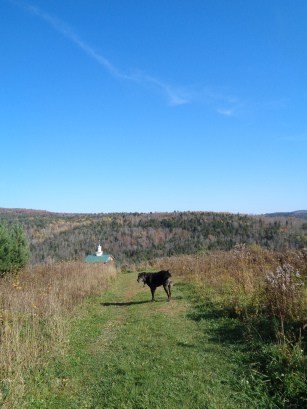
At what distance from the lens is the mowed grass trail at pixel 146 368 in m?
4.76

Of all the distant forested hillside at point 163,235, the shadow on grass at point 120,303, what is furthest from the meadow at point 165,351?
the distant forested hillside at point 163,235

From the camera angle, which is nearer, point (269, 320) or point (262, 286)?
point (269, 320)

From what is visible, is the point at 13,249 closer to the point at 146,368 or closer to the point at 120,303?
the point at 120,303

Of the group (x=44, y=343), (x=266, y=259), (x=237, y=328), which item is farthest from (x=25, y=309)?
(x=266, y=259)

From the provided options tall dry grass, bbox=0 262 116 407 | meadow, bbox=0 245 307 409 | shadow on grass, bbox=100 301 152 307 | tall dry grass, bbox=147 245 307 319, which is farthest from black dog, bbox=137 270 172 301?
tall dry grass, bbox=0 262 116 407

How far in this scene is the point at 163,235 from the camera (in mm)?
78375

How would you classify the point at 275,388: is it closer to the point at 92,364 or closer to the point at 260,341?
the point at 260,341

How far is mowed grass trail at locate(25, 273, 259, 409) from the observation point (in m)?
4.76

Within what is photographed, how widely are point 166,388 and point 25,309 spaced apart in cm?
449

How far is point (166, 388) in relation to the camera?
197 inches

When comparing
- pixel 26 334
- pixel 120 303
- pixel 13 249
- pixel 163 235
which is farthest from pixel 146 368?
pixel 163 235

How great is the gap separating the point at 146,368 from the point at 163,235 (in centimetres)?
7270

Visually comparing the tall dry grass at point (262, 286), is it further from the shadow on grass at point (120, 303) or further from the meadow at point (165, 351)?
the shadow on grass at point (120, 303)

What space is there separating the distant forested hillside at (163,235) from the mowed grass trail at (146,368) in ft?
163
